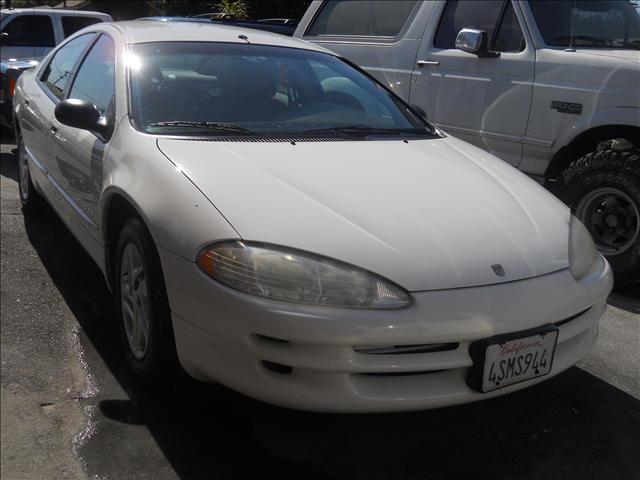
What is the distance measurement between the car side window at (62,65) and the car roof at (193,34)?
0.31 meters

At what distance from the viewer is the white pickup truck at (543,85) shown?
4570 mm

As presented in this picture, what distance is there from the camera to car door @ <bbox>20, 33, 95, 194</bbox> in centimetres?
432

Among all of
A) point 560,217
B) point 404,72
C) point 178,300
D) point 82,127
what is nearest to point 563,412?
point 560,217

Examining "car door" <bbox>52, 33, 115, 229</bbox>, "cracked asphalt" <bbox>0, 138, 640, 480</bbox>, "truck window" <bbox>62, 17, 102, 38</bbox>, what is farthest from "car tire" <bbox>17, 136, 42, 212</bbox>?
"truck window" <bbox>62, 17, 102, 38</bbox>

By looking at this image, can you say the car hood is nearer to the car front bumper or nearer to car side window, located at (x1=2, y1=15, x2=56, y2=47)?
the car front bumper

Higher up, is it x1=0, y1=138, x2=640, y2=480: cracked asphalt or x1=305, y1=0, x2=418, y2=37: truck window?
x1=305, y1=0, x2=418, y2=37: truck window

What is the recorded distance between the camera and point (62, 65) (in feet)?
15.3

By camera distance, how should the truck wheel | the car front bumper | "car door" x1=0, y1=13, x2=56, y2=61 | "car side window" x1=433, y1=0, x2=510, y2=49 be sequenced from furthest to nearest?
"car door" x1=0, y1=13, x2=56, y2=61
"car side window" x1=433, y1=0, x2=510, y2=49
the truck wheel
the car front bumper

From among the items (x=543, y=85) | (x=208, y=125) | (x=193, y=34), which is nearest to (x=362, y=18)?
(x=543, y=85)

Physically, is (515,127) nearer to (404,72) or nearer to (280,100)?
(404,72)

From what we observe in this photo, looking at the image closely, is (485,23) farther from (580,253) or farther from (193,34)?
(580,253)

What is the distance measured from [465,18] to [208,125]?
301cm

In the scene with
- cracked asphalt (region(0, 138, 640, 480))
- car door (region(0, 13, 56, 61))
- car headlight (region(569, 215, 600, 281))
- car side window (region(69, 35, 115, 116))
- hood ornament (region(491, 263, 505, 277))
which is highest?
car side window (region(69, 35, 115, 116))

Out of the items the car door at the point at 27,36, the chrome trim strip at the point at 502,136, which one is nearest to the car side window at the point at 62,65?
the chrome trim strip at the point at 502,136
